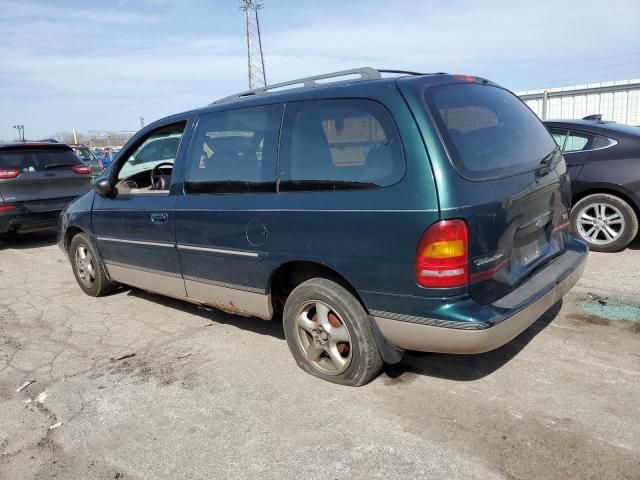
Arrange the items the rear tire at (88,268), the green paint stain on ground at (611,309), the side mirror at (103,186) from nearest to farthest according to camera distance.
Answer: the green paint stain on ground at (611,309), the side mirror at (103,186), the rear tire at (88,268)

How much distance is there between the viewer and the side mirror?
4.66 metres

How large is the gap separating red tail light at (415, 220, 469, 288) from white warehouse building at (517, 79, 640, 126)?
1409 cm

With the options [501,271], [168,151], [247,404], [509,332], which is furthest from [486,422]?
[168,151]

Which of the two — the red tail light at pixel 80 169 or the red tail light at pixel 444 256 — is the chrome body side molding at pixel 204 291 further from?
the red tail light at pixel 80 169

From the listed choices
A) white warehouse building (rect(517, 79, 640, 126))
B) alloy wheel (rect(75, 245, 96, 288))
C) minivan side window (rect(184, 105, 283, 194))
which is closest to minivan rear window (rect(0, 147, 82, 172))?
alloy wheel (rect(75, 245, 96, 288))

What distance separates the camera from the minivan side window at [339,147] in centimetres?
280

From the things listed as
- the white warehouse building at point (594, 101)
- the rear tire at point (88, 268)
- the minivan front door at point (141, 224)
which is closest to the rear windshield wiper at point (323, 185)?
the minivan front door at point (141, 224)

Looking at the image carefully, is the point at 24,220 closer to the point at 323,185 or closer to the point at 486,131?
the point at 323,185

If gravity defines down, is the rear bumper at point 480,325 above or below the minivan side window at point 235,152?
below

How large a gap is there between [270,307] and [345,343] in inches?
25.4

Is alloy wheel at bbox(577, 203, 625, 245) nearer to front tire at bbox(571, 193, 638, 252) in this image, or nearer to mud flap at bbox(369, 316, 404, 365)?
front tire at bbox(571, 193, 638, 252)

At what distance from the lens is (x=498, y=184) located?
280 cm

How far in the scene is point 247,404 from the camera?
3.14 m

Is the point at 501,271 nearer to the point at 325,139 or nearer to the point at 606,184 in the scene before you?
the point at 325,139
